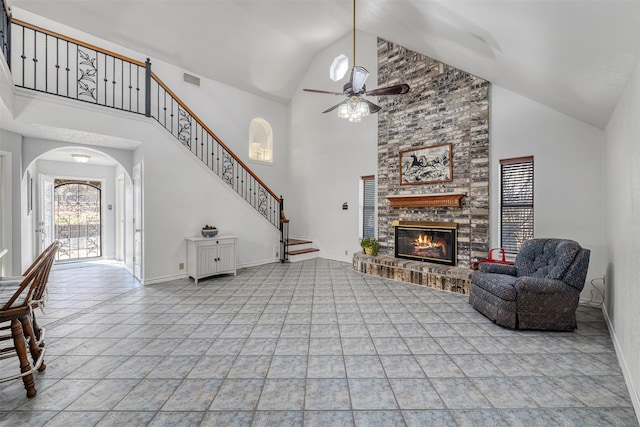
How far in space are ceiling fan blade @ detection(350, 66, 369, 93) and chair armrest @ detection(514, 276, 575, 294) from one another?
3106 mm

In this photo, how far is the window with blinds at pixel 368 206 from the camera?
6621 mm

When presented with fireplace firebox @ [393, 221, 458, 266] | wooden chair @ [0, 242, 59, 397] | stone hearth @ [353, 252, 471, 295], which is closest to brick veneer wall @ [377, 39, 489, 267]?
fireplace firebox @ [393, 221, 458, 266]

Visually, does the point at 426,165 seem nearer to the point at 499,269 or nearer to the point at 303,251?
the point at 499,269

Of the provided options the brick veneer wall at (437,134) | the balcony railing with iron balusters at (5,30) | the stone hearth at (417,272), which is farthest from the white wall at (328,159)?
the balcony railing with iron balusters at (5,30)

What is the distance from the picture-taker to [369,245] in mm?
6141

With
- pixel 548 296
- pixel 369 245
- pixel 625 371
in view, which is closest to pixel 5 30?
pixel 369 245

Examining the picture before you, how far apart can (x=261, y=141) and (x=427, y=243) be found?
588 centimetres

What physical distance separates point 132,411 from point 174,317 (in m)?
1.72

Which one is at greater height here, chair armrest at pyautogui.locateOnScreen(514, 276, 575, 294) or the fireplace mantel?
the fireplace mantel

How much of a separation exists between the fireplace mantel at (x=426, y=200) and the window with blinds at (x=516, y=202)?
68 cm

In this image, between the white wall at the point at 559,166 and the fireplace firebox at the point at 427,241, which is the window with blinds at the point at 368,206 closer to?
the fireplace firebox at the point at 427,241

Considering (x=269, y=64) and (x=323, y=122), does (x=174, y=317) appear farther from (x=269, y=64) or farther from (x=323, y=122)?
(x=269, y=64)

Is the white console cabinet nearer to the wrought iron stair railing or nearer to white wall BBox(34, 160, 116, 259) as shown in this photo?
the wrought iron stair railing

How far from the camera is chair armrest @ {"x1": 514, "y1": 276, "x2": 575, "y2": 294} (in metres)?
3.05
